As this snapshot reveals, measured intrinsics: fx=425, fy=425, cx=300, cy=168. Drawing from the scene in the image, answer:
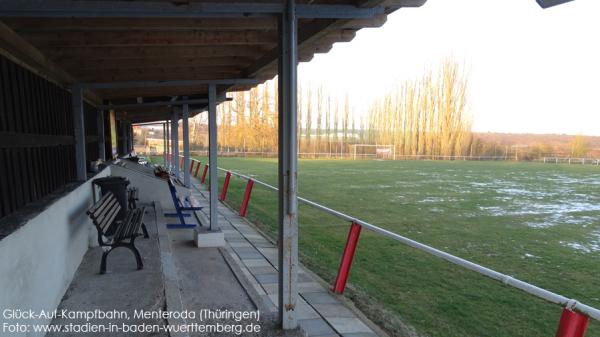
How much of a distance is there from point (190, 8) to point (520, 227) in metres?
9.02

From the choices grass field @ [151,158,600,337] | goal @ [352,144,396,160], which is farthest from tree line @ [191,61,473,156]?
grass field @ [151,158,600,337]

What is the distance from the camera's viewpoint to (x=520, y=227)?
9414mm

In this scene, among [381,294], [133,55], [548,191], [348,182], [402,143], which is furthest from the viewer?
[402,143]

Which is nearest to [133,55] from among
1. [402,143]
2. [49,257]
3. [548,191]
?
[49,257]

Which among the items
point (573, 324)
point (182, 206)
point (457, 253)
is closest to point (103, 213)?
point (182, 206)

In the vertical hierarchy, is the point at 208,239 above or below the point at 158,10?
below

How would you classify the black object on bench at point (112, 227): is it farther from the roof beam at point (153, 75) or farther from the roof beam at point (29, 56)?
the roof beam at point (153, 75)

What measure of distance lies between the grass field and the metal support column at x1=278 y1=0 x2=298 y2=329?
3.84 ft

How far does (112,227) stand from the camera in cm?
502

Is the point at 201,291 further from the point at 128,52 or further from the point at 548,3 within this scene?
the point at 548,3

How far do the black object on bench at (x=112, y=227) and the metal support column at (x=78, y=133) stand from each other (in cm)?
46

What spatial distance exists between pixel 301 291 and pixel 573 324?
275 cm

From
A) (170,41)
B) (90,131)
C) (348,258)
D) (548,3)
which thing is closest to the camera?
(548,3)

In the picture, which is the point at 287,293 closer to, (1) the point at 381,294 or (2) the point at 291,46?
(2) the point at 291,46
